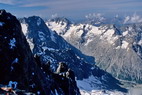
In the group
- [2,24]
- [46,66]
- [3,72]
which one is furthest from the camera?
[46,66]

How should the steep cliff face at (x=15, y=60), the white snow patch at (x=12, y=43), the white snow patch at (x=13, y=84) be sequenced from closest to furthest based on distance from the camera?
1. the white snow patch at (x=13, y=84)
2. the steep cliff face at (x=15, y=60)
3. the white snow patch at (x=12, y=43)

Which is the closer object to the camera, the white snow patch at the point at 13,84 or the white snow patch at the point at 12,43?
the white snow patch at the point at 13,84

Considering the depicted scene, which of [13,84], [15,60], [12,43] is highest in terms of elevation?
[12,43]

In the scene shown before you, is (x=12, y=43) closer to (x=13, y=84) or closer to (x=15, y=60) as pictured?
(x=15, y=60)

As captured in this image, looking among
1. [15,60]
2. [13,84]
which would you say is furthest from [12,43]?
[13,84]

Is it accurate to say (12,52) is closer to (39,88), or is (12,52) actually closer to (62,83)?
(39,88)

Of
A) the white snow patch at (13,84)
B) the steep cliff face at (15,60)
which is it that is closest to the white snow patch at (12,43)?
the steep cliff face at (15,60)

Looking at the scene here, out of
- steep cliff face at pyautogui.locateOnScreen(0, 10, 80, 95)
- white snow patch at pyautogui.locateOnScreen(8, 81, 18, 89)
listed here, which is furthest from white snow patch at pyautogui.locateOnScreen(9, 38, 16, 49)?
white snow patch at pyautogui.locateOnScreen(8, 81, 18, 89)

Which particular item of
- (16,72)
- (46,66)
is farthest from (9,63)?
(46,66)

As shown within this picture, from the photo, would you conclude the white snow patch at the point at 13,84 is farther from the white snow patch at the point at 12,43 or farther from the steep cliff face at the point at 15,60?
the white snow patch at the point at 12,43

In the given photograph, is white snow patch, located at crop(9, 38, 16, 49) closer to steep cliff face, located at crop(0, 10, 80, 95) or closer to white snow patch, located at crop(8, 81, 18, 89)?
steep cliff face, located at crop(0, 10, 80, 95)

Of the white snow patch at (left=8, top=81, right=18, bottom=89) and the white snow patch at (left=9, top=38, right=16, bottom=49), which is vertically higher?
the white snow patch at (left=9, top=38, right=16, bottom=49)
